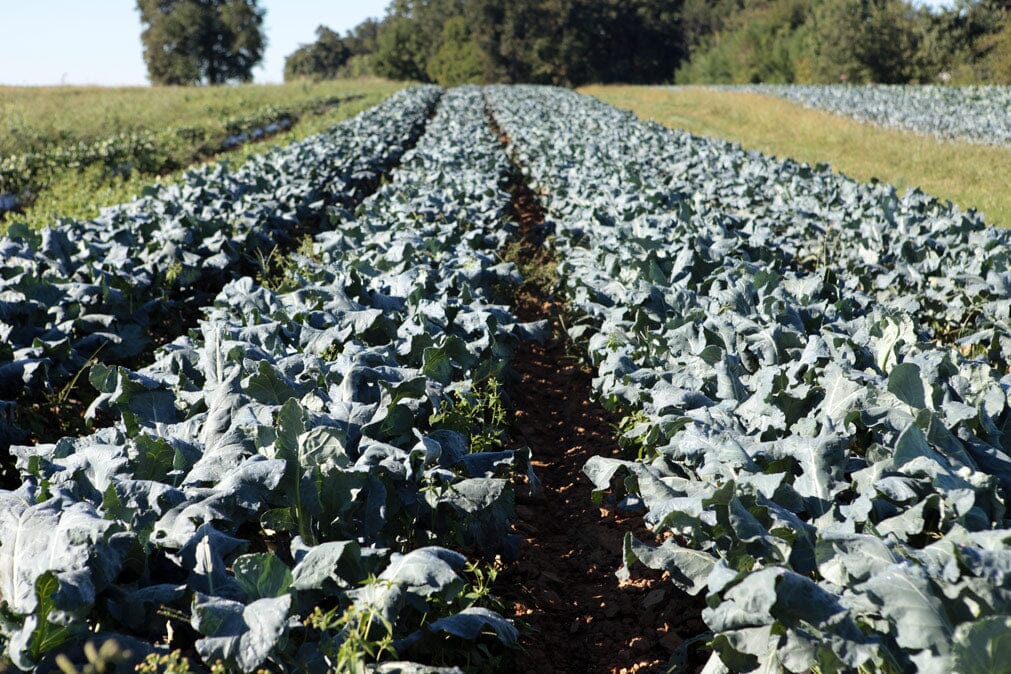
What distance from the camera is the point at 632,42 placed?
6394cm

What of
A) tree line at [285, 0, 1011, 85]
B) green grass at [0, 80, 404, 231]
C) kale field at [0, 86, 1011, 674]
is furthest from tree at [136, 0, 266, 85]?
kale field at [0, 86, 1011, 674]

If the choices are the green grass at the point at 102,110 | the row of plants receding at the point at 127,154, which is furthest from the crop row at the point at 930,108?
the green grass at the point at 102,110

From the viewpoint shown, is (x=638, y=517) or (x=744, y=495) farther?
(x=638, y=517)

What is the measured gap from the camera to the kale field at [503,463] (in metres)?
2.16

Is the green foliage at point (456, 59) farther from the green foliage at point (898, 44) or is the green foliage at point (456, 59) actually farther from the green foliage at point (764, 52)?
the green foliage at point (898, 44)

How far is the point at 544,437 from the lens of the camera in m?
5.22

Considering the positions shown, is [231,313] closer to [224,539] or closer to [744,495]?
[224,539]

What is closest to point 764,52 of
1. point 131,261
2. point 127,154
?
point 127,154

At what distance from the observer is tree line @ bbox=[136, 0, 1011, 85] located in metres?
44.9

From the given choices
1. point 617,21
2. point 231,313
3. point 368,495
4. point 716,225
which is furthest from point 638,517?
point 617,21

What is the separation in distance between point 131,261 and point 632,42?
64.0 meters

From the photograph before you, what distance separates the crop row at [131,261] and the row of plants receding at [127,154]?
5.56 metres

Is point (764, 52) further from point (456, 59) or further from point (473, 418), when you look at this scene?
point (473, 418)

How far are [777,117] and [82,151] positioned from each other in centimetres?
1959
